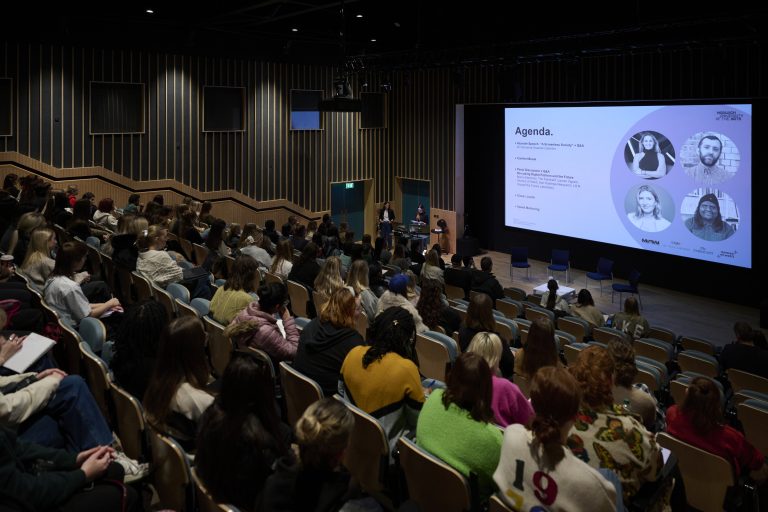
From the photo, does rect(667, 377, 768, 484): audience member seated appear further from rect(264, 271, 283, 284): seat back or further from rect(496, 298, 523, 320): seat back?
rect(264, 271, 283, 284): seat back

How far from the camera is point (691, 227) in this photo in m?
11.6

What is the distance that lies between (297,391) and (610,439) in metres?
1.73

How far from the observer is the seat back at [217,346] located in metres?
4.63

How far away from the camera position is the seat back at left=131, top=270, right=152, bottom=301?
6.00 m

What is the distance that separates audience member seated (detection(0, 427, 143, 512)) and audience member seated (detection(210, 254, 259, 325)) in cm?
210

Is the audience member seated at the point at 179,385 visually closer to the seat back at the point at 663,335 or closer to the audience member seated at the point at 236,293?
the audience member seated at the point at 236,293

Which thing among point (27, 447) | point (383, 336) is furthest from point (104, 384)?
point (383, 336)

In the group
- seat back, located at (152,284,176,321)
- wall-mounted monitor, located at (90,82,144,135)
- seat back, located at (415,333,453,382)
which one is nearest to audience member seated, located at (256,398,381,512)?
seat back, located at (415,333,453,382)

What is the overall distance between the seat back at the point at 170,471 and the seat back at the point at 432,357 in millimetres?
2409

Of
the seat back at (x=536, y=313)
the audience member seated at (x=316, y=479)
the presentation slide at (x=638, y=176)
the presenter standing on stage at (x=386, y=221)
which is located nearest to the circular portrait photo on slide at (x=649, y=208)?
the presentation slide at (x=638, y=176)

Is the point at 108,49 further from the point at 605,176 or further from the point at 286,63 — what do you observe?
the point at 605,176

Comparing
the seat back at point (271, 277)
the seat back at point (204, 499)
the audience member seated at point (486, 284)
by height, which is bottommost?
the seat back at point (204, 499)

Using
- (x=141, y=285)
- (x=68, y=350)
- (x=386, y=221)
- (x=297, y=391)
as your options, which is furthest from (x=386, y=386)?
(x=386, y=221)

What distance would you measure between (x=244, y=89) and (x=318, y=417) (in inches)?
554
